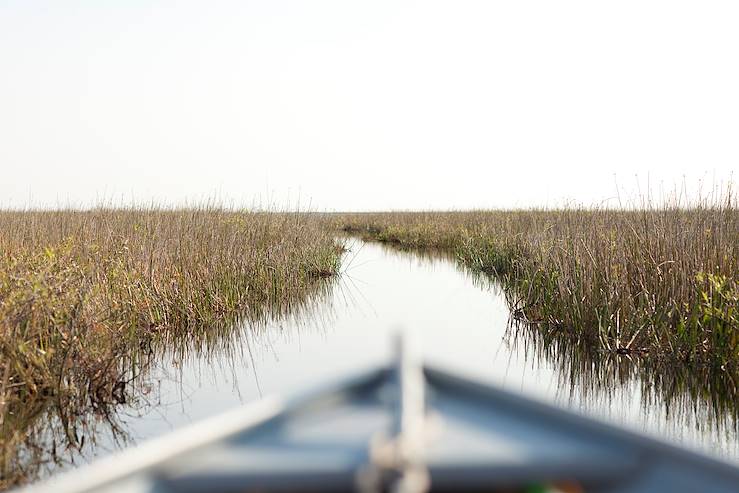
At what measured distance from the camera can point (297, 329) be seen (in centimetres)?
667

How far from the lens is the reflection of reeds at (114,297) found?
384 cm

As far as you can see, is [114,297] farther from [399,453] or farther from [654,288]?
[399,453]

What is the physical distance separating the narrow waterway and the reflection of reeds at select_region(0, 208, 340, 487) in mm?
296

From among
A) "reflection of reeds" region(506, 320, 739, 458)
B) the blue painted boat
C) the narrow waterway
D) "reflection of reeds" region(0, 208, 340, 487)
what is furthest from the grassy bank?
the blue painted boat

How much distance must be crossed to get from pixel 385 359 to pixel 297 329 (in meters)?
5.24

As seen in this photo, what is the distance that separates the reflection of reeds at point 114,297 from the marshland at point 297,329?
0.02 m

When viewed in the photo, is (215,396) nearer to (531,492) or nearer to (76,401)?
(76,401)

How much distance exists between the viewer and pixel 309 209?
11898 mm

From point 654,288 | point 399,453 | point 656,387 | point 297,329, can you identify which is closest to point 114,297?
point 297,329

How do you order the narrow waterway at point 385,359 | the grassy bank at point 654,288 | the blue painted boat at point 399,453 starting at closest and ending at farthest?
1. the blue painted boat at point 399,453
2. the narrow waterway at point 385,359
3. the grassy bank at point 654,288

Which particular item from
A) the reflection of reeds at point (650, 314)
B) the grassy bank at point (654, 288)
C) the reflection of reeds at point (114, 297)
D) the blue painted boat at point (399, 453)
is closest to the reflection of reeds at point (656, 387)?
the reflection of reeds at point (650, 314)

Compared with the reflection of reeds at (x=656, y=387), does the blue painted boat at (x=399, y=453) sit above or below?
above

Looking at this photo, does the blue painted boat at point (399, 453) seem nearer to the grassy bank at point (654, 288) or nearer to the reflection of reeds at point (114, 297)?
the reflection of reeds at point (114, 297)

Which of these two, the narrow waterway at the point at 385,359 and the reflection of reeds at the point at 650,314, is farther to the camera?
the reflection of reeds at the point at 650,314
